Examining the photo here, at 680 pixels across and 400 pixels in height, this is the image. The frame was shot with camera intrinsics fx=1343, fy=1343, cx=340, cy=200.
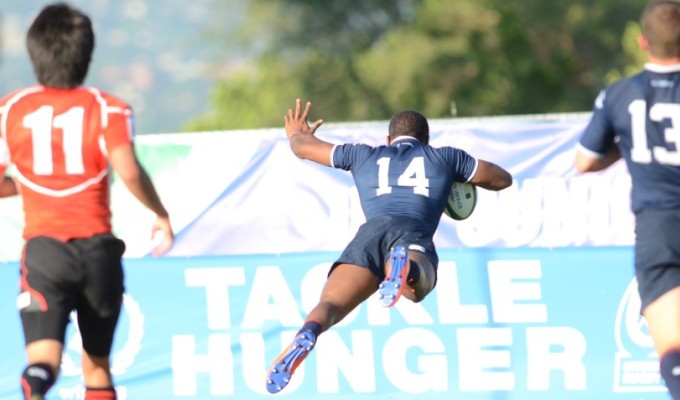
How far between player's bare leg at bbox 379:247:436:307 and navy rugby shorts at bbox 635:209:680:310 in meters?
1.81

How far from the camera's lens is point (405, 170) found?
846 cm

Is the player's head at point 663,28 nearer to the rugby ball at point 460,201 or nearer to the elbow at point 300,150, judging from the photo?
the rugby ball at point 460,201

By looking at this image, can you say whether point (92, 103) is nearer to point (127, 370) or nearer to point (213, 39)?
point (127, 370)

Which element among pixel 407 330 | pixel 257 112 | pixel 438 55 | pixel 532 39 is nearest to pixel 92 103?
pixel 407 330

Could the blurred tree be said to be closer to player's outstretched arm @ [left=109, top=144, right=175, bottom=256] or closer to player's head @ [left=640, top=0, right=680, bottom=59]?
player's head @ [left=640, top=0, right=680, bottom=59]

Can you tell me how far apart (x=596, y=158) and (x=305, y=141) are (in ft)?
9.06

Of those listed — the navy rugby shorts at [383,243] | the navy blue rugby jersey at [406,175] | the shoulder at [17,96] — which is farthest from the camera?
the navy blue rugby jersey at [406,175]

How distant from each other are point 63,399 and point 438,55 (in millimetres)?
41483

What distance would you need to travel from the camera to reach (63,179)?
6289 mm

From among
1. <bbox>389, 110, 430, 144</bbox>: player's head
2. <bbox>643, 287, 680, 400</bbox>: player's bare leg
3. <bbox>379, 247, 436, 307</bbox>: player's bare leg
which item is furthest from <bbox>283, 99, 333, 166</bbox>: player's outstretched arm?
<bbox>643, 287, 680, 400</bbox>: player's bare leg

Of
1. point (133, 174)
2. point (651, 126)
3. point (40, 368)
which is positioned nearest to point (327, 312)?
point (133, 174)

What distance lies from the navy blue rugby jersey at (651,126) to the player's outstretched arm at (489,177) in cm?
232

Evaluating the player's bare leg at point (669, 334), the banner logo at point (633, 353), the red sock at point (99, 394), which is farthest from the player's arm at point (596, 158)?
the banner logo at point (633, 353)

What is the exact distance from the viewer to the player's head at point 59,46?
622cm
